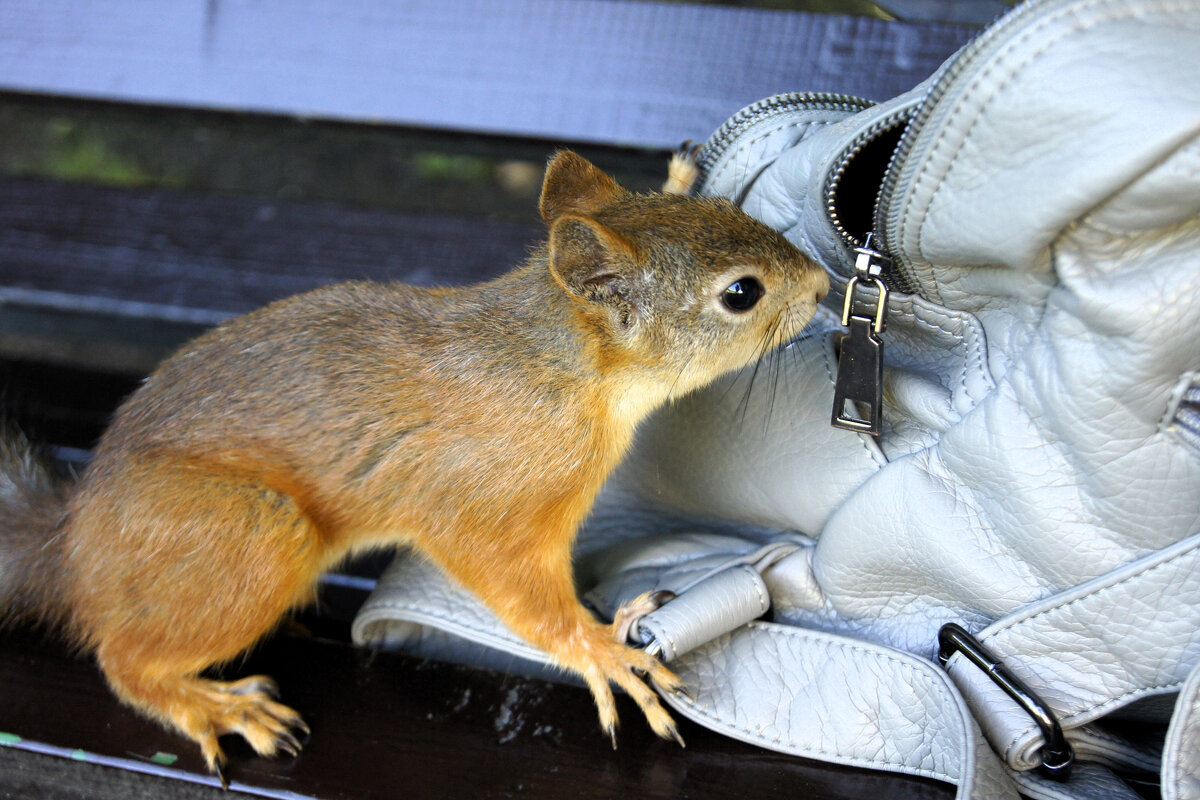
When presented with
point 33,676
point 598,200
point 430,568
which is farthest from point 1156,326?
point 33,676

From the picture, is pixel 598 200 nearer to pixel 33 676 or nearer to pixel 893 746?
pixel 893 746

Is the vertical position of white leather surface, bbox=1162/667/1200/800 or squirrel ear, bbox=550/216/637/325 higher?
squirrel ear, bbox=550/216/637/325

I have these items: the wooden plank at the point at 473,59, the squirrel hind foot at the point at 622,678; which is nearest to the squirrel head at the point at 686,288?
the squirrel hind foot at the point at 622,678

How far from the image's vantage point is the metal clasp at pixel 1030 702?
38.5 inches

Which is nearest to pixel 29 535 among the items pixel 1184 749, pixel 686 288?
pixel 686 288

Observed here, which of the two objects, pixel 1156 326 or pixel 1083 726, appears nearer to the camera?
pixel 1156 326

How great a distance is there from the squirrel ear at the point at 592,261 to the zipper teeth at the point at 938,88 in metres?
0.30

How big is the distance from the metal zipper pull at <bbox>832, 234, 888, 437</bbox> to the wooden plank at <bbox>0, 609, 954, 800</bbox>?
0.42 m

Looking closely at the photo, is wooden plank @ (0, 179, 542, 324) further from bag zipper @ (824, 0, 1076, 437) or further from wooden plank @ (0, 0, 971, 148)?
bag zipper @ (824, 0, 1076, 437)

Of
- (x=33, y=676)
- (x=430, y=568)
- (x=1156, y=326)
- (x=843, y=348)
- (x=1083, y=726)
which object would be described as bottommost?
(x=33, y=676)

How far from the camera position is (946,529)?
1021mm

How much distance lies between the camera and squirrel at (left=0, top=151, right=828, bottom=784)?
3.72 feet

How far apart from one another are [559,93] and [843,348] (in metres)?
0.93

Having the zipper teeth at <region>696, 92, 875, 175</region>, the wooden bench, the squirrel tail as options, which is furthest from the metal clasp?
the squirrel tail
